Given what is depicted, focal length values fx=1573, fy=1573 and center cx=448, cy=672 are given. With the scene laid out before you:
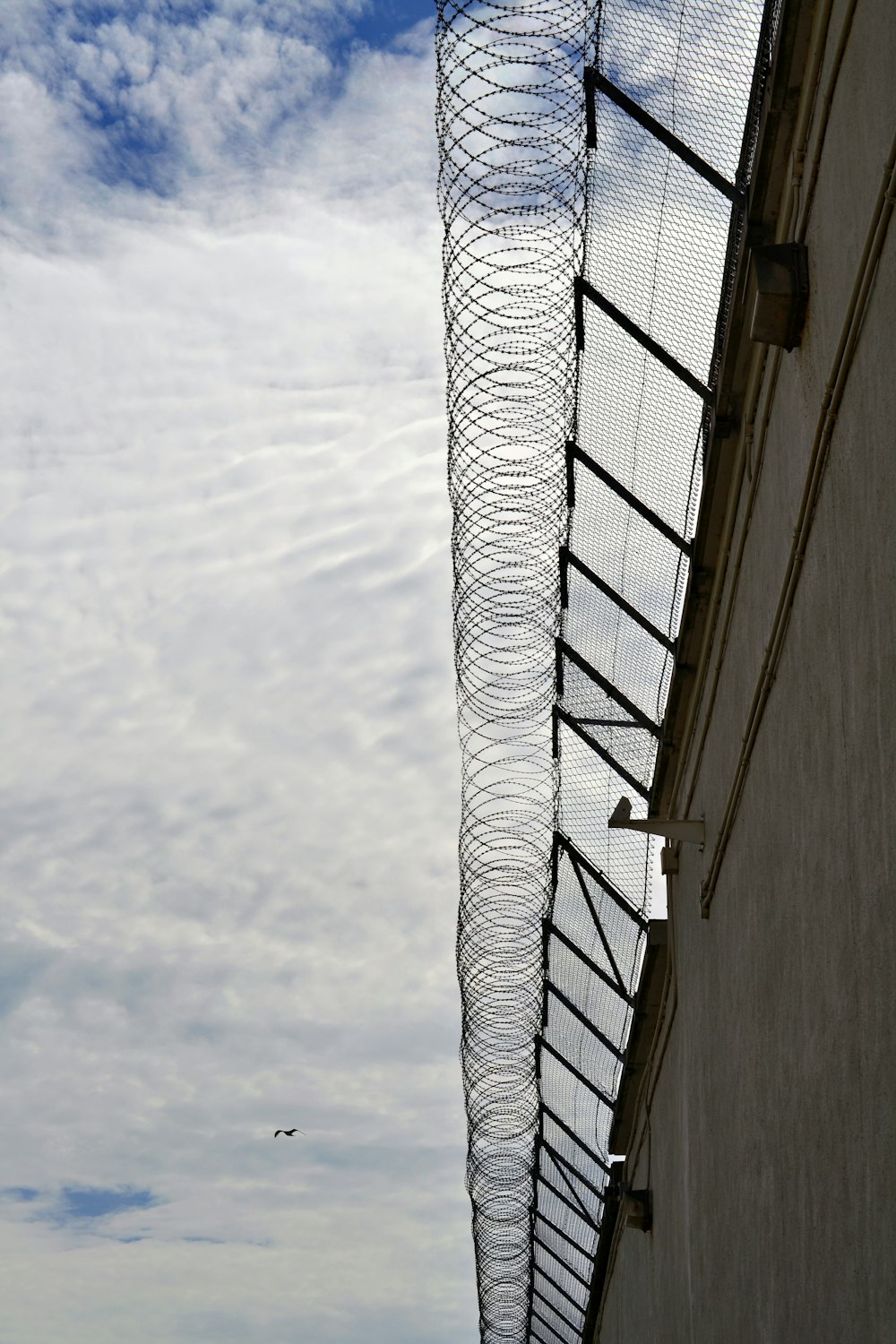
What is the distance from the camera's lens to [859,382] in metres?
5.27

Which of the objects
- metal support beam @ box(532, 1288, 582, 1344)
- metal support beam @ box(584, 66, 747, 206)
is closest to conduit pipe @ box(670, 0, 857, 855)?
metal support beam @ box(584, 66, 747, 206)

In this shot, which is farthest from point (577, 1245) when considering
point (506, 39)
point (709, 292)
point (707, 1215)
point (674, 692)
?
point (506, 39)

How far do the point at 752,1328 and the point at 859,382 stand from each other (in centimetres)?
501

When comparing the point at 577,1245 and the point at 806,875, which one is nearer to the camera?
the point at 806,875

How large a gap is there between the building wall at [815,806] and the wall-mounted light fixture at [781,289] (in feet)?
0.35

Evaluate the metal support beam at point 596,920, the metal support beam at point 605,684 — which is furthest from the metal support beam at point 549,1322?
the metal support beam at point 605,684

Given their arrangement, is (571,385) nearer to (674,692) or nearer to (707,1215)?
Answer: (674,692)

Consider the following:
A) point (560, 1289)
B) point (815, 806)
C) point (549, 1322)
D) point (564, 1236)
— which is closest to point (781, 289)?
point (815, 806)

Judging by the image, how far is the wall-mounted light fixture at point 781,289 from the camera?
620 centimetres

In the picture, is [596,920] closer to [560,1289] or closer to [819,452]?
[819,452]

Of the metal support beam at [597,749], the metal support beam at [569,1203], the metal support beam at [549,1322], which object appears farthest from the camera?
the metal support beam at [549,1322]

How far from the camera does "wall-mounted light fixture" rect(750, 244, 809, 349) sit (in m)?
6.20

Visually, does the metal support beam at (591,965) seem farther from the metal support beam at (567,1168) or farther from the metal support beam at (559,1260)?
the metal support beam at (559,1260)

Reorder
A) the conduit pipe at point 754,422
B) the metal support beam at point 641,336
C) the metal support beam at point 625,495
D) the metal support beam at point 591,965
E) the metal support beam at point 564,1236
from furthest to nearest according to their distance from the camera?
the metal support beam at point 564,1236
the metal support beam at point 591,965
the metal support beam at point 625,495
the metal support beam at point 641,336
the conduit pipe at point 754,422
